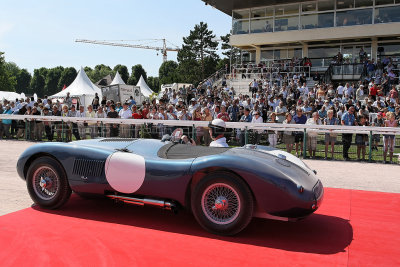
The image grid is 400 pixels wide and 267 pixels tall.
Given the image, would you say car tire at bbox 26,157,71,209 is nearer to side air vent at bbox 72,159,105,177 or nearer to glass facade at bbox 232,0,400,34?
side air vent at bbox 72,159,105,177

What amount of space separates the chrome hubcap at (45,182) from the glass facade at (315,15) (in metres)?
27.8

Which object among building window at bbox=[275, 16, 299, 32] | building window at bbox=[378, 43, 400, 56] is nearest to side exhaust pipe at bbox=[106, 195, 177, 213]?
building window at bbox=[275, 16, 299, 32]

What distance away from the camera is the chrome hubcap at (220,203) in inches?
174

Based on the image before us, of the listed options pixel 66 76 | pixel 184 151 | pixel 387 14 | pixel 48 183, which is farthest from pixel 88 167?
pixel 66 76

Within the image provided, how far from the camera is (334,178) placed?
8500mm

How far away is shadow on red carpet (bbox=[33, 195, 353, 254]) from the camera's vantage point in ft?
14.4

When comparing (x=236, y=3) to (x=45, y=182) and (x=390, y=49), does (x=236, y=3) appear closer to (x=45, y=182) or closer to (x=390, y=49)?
(x=390, y=49)

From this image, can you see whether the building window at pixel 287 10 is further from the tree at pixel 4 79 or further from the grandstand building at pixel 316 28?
the tree at pixel 4 79

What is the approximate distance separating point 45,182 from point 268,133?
25.5ft

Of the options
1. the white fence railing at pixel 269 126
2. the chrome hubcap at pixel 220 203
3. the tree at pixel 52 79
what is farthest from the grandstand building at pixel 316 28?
the tree at pixel 52 79

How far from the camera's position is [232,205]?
4.45 metres

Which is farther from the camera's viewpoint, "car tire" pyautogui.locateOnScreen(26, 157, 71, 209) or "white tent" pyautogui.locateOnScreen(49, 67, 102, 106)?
"white tent" pyautogui.locateOnScreen(49, 67, 102, 106)

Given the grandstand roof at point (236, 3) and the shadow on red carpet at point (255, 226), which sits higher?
the grandstand roof at point (236, 3)

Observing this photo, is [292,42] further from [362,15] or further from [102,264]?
[102,264]
